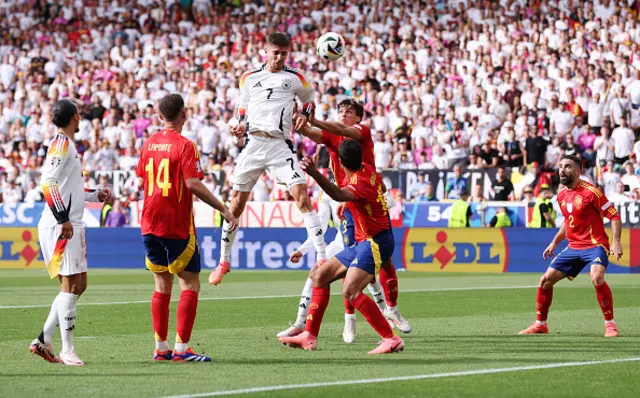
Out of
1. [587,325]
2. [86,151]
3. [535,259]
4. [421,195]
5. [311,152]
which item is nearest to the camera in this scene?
[587,325]

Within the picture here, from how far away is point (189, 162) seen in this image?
32.4ft

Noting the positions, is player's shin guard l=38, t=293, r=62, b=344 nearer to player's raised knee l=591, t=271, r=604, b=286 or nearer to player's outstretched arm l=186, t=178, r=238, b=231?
player's outstretched arm l=186, t=178, r=238, b=231

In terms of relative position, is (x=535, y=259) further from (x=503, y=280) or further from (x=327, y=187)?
(x=327, y=187)

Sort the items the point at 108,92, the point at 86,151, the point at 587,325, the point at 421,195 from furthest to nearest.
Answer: the point at 108,92 → the point at 86,151 → the point at 421,195 → the point at 587,325

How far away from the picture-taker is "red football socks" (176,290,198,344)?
10.1 m

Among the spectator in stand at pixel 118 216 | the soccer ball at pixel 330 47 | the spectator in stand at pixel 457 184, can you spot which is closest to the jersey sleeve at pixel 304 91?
the soccer ball at pixel 330 47

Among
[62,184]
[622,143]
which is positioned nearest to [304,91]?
[62,184]

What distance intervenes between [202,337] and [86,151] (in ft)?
74.8

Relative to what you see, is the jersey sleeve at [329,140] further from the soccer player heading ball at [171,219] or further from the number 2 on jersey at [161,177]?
the number 2 on jersey at [161,177]

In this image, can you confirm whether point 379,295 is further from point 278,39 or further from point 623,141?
point 623,141

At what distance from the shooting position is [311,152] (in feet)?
100

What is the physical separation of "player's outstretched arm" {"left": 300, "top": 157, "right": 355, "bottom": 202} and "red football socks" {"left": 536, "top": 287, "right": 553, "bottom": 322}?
337 cm

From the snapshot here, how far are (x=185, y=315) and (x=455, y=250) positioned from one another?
55.4 ft

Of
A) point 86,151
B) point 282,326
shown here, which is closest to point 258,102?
point 282,326
